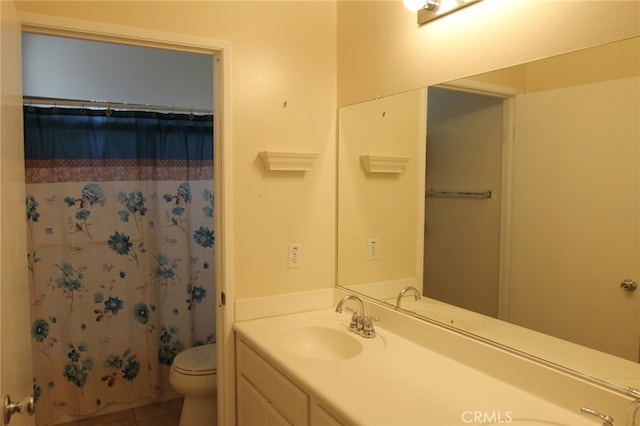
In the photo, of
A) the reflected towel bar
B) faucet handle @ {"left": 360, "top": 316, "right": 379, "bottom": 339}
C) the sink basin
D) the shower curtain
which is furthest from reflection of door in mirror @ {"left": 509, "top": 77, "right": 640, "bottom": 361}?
the shower curtain

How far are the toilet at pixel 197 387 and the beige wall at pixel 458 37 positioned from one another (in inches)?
64.1

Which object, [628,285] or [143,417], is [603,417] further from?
[143,417]

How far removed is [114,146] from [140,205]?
15.6 inches

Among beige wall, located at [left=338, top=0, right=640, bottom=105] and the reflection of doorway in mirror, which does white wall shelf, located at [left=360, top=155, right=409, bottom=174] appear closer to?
the reflection of doorway in mirror

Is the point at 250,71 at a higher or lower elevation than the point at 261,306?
higher

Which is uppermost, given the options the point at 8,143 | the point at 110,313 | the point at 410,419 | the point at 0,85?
the point at 0,85

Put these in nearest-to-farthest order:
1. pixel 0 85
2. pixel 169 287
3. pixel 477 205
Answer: pixel 0 85
pixel 477 205
pixel 169 287

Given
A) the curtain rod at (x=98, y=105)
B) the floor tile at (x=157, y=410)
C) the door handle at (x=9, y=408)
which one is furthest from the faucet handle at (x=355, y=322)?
the curtain rod at (x=98, y=105)

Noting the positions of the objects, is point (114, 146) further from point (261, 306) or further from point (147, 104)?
point (261, 306)

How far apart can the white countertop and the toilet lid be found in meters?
0.90

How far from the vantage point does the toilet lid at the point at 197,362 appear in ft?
8.13

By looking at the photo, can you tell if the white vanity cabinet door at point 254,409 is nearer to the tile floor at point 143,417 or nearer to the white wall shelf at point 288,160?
the white wall shelf at point 288,160

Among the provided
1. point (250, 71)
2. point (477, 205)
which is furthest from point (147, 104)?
point (477, 205)

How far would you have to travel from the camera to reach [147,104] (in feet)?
10.2
